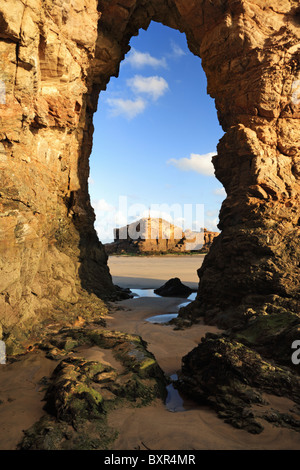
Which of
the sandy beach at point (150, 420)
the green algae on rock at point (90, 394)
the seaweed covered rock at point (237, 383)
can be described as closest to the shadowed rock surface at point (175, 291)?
the sandy beach at point (150, 420)

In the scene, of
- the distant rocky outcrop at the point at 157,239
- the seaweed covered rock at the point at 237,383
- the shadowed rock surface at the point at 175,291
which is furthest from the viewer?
the distant rocky outcrop at the point at 157,239

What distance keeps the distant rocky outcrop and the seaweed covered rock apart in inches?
2129

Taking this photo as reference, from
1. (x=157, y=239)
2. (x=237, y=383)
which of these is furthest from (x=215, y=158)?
(x=157, y=239)

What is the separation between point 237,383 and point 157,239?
58.9m

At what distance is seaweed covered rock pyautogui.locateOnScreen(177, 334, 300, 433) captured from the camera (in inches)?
156

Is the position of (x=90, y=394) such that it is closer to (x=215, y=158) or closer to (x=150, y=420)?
(x=150, y=420)

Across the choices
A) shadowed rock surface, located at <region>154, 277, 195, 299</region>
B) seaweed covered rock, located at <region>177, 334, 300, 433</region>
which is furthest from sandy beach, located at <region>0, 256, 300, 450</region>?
shadowed rock surface, located at <region>154, 277, 195, 299</region>

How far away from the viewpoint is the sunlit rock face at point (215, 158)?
818 cm

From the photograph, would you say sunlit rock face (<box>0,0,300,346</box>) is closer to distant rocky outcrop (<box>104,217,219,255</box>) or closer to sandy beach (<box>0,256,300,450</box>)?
sandy beach (<box>0,256,300,450</box>)

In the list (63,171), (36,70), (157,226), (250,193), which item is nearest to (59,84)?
(36,70)

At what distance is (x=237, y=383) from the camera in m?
4.58

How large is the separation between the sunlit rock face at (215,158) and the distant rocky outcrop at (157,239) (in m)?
48.3

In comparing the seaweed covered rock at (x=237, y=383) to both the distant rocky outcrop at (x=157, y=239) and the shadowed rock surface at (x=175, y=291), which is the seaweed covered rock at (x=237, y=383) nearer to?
the shadowed rock surface at (x=175, y=291)

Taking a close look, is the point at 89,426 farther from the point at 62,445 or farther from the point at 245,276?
the point at 245,276
